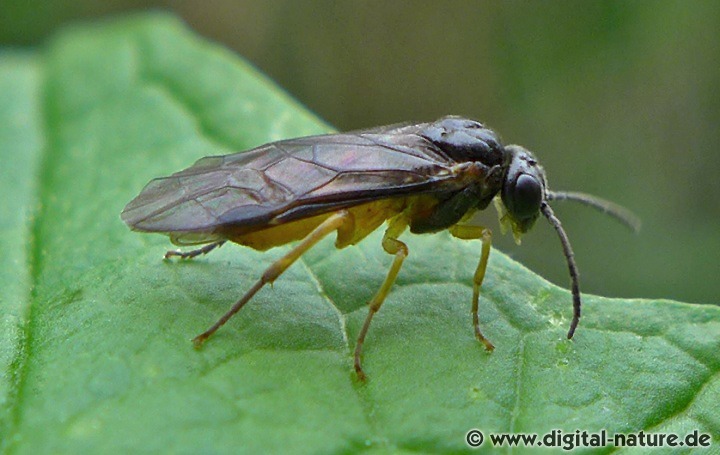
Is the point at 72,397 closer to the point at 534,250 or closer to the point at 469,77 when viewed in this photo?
the point at 534,250

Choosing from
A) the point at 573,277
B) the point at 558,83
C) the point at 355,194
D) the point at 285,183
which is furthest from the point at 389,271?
the point at 558,83

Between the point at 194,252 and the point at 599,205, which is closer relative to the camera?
the point at 194,252

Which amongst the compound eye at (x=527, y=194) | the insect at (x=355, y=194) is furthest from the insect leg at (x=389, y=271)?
the compound eye at (x=527, y=194)

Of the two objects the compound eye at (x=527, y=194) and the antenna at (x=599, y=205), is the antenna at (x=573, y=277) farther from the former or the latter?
the antenna at (x=599, y=205)

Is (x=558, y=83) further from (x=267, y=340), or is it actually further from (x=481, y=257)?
(x=267, y=340)

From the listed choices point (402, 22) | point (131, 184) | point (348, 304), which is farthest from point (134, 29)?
point (402, 22)

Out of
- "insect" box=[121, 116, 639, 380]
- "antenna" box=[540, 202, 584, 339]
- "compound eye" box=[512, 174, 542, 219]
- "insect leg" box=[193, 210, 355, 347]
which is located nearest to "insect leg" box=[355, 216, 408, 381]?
"insect" box=[121, 116, 639, 380]

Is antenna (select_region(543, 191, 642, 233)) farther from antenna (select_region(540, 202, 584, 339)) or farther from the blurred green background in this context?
the blurred green background
